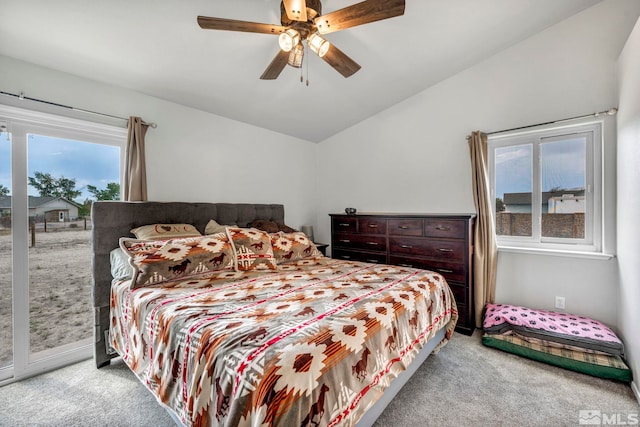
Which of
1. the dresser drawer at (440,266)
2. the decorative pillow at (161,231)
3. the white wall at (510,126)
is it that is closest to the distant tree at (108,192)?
the decorative pillow at (161,231)

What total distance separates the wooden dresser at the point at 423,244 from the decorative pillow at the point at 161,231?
2021 millimetres

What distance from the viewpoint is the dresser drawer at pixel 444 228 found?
277 centimetres

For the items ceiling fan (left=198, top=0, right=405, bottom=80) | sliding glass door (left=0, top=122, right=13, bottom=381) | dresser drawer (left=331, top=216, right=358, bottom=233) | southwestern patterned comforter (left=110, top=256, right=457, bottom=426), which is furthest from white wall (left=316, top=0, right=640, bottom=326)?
sliding glass door (left=0, top=122, right=13, bottom=381)

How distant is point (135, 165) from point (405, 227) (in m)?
2.90

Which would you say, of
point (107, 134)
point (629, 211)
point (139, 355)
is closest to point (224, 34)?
point (107, 134)

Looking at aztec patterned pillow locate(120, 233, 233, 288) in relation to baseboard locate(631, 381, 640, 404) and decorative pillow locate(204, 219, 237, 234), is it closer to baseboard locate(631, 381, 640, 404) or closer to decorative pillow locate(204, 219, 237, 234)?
decorative pillow locate(204, 219, 237, 234)

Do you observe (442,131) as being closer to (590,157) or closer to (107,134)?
(590,157)

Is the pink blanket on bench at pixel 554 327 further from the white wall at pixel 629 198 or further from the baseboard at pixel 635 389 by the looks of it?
the baseboard at pixel 635 389

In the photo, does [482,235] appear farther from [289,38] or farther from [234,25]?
[234,25]

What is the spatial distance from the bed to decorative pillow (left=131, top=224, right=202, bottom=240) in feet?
0.52

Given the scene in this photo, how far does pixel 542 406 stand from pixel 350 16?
2.78 m

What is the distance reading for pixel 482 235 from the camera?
2.88m

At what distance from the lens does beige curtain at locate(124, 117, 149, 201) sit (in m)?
2.47

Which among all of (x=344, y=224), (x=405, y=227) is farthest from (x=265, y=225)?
(x=405, y=227)
